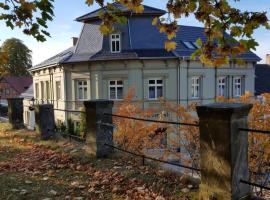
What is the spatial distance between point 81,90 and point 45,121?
18.9 meters

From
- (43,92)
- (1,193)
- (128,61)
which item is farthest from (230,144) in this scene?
(43,92)

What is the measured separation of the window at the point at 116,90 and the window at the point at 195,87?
5994mm

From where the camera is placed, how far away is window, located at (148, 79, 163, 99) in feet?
88.3

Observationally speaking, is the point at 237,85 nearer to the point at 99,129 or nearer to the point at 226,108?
the point at 99,129

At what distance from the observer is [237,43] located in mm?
4000

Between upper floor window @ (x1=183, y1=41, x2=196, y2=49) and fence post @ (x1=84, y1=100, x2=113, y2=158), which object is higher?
upper floor window @ (x1=183, y1=41, x2=196, y2=49)

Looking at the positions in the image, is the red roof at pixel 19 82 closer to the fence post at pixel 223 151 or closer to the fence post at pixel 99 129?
the fence post at pixel 99 129

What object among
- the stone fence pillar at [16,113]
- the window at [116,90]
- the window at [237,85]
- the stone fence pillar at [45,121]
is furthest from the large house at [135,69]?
the stone fence pillar at [45,121]

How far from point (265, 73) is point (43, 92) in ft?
83.3

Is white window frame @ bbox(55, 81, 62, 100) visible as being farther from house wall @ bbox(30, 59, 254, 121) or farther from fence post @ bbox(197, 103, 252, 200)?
fence post @ bbox(197, 103, 252, 200)

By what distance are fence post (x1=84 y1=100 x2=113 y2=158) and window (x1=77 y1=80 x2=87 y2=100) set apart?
21423mm

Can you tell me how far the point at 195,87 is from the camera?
28312 mm

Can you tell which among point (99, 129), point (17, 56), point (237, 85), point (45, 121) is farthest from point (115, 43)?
point (17, 56)

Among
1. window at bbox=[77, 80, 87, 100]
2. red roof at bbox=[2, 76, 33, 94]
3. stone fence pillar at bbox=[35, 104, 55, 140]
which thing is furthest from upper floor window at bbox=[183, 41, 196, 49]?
red roof at bbox=[2, 76, 33, 94]
